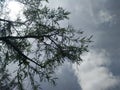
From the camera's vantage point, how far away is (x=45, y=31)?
716 inches

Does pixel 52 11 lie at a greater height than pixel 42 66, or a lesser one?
greater

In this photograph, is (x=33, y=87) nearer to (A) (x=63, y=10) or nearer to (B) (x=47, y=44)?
(B) (x=47, y=44)

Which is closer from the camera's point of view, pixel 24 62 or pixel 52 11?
pixel 24 62

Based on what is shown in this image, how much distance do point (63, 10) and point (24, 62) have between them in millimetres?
3851

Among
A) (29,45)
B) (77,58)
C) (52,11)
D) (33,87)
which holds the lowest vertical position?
(33,87)

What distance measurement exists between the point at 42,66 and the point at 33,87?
1260 millimetres

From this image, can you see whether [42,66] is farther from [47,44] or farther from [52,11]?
[52,11]

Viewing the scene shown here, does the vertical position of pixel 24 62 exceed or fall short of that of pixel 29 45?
it falls short

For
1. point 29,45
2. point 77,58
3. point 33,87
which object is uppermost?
point 29,45

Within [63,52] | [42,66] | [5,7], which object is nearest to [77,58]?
[63,52]

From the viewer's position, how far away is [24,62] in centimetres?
1745

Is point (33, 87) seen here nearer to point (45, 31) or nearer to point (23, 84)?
point (23, 84)

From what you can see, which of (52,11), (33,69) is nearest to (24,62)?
(33,69)

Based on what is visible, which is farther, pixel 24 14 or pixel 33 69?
pixel 24 14
